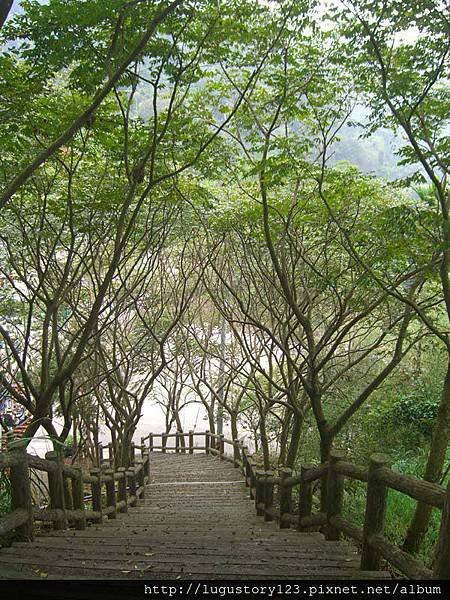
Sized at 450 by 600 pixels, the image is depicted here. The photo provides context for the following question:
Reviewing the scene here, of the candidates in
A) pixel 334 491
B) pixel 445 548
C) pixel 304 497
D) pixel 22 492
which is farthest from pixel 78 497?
pixel 445 548

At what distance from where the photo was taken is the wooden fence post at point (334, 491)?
4.30 metres

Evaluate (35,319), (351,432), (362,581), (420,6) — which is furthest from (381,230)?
(35,319)

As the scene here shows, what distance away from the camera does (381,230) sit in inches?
223

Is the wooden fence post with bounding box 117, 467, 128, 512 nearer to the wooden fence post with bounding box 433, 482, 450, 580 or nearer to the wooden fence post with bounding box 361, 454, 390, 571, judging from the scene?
the wooden fence post with bounding box 361, 454, 390, 571

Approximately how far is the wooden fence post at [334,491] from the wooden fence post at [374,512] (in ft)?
2.73

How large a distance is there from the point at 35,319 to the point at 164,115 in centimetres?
923

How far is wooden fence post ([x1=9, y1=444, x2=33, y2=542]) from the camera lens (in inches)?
153

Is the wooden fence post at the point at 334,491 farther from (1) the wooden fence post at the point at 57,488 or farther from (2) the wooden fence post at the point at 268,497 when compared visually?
(2) the wooden fence post at the point at 268,497

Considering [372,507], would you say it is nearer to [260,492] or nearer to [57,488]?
[57,488]

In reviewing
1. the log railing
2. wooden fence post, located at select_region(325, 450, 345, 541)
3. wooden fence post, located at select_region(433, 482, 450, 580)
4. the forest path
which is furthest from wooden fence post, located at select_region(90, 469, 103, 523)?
wooden fence post, located at select_region(433, 482, 450, 580)

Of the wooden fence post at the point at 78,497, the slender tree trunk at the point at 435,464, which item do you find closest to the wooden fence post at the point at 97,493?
the wooden fence post at the point at 78,497

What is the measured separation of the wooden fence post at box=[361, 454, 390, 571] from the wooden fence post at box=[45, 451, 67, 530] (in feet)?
9.03

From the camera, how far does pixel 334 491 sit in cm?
433

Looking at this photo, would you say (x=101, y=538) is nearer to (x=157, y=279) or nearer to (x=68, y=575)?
(x=68, y=575)
